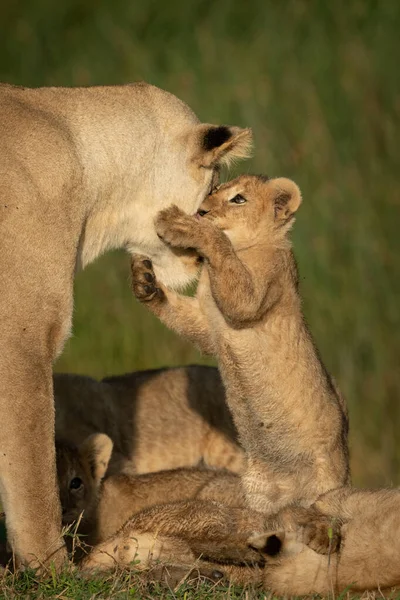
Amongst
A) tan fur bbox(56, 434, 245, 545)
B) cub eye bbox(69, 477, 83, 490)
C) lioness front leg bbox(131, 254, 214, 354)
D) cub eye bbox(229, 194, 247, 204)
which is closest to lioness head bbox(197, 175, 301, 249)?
cub eye bbox(229, 194, 247, 204)

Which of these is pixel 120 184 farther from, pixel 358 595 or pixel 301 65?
pixel 301 65

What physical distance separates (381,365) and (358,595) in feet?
21.0

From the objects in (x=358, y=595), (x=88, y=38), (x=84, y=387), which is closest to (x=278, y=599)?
(x=358, y=595)

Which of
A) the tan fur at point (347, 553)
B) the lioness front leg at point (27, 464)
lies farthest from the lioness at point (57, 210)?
the tan fur at point (347, 553)

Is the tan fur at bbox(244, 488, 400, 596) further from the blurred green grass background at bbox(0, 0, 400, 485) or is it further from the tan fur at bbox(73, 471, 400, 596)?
the blurred green grass background at bbox(0, 0, 400, 485)

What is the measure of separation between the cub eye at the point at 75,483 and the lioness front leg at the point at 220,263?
1486mm

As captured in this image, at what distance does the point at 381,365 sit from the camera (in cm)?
1211

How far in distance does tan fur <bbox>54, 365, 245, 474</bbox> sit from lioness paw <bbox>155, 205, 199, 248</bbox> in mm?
2482

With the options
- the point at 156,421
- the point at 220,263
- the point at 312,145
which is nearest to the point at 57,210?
the point at 220,263

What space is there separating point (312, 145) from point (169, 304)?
6005 mm

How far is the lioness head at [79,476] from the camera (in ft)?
25.2

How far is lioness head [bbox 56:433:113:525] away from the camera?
7684mm

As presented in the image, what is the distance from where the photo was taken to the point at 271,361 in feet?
23.3

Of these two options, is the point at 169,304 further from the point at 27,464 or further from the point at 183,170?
the point at 27,464
